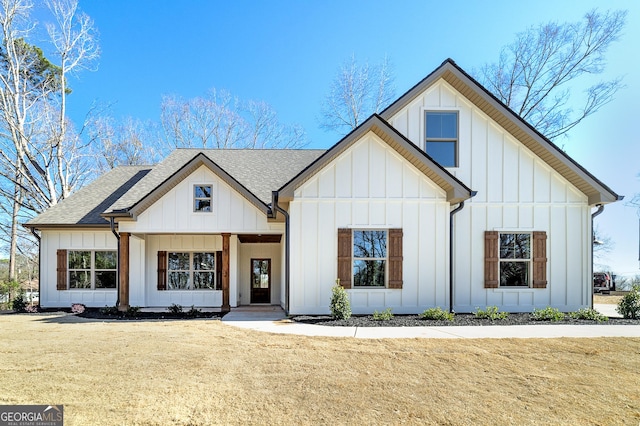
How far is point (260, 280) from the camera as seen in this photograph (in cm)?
1416

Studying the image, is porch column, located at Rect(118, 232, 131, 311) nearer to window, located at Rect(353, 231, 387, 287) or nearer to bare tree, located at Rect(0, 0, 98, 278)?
window, located at Rect(353, 231, 387, 287)

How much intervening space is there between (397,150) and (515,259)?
4928 millimetres

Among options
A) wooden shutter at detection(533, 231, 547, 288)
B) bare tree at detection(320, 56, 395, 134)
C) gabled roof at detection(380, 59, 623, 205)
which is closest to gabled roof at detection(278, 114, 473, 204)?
gabled roof at detection(380, 59, 623, 205)

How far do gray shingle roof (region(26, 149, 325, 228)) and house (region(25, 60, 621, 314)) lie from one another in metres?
0.17

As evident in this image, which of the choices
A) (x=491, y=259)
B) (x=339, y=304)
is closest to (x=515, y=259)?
(x=491, y=259)

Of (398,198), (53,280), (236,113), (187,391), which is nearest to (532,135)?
(398,198)

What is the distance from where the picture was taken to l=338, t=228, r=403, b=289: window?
32.2 ft

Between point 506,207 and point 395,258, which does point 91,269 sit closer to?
point 395,258

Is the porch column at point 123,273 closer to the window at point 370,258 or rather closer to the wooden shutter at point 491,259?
the window at point 370,258

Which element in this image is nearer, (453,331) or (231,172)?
(453,331)

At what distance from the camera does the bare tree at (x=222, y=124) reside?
1059 inches

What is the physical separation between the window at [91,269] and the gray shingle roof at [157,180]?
4.07ft

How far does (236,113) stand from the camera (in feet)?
89.1
